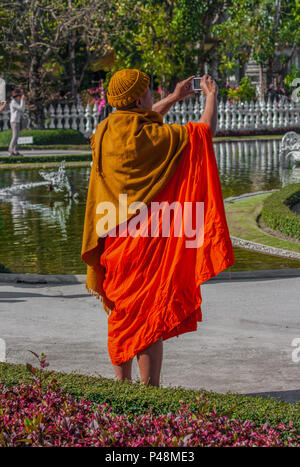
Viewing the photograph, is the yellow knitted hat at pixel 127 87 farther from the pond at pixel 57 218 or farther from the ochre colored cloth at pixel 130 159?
the pond at pixel 57 218

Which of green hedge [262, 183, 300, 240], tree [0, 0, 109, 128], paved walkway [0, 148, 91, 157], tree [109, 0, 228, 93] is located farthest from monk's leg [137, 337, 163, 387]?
tree [109, 0, 228, 93]

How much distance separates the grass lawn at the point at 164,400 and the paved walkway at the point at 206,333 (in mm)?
949

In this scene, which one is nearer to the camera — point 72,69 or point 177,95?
point 177,95

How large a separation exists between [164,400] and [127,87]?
1.81 metres

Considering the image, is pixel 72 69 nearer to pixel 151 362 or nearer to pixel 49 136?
pixel 49 136

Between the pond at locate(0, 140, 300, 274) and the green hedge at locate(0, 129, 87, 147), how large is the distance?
7990 millimetres

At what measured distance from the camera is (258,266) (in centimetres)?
976

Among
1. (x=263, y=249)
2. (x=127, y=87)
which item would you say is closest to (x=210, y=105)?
(x=127, y=87)

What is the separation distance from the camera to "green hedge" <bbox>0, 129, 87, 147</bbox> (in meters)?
30.9

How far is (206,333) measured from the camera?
6.81 metres

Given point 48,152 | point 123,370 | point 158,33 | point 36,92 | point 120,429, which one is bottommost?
point 48,152

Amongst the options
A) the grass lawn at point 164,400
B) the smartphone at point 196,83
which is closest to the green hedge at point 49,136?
the smartphone at point 196,83

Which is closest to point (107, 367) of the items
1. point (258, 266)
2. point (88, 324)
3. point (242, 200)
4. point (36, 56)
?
point (88, 324)

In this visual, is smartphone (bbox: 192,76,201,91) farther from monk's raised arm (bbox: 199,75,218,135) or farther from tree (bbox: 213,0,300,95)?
tree (bbox: 213,0,300,95)
